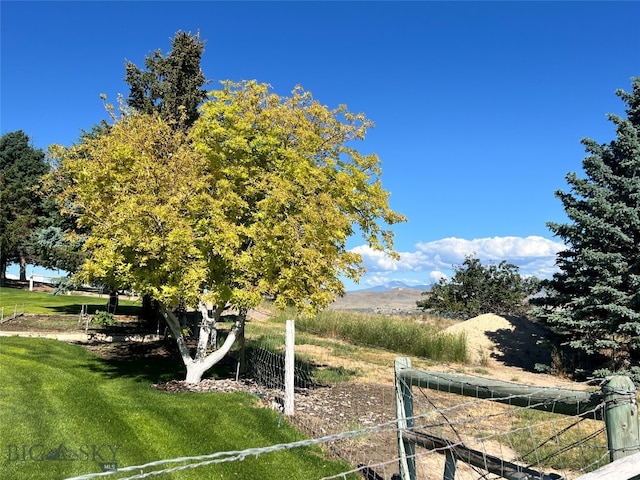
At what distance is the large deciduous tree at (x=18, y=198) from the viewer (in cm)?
3688

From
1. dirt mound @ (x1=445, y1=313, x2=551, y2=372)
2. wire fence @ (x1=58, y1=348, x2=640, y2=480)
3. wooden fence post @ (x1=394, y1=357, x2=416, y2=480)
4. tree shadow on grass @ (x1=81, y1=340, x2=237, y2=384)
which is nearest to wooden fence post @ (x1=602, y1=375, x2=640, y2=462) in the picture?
wire fence @ (x1=58, y1=348, x2=640, y2=480)

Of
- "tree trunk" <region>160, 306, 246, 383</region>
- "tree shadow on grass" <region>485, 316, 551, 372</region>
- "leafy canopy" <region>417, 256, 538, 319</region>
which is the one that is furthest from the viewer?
"leafy canopy" <region>417, 256, 538, 319</region>

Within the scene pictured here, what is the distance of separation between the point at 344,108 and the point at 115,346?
12.0 meters

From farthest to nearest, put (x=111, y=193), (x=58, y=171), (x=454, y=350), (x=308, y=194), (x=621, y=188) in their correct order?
(x=454, y=350) → (x=621, y=188) → (x=58, y=171) → (x=111, y=193) → (x=308, y=194)

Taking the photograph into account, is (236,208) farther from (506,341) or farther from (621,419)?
(506,341)

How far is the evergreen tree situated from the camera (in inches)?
760

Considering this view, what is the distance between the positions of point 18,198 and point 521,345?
3924 centimetres

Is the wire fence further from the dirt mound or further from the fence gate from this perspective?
the dirt mound

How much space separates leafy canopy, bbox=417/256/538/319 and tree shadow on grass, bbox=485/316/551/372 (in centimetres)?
1047

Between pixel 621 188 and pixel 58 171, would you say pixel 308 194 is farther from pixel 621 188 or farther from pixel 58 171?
pixel 621 188

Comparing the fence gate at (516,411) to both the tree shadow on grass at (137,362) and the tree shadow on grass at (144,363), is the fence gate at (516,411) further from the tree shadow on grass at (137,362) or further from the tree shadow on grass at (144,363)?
the tree shadow on grass at (137,362)

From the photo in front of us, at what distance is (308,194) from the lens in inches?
408

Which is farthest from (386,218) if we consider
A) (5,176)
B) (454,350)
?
(5,176)

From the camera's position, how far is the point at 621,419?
3.15 meters
